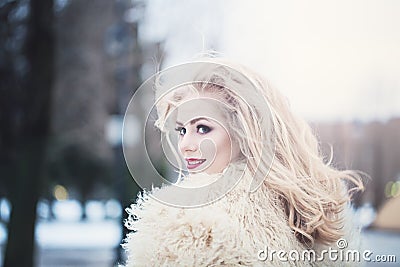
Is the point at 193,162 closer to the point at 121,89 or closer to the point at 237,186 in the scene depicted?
the point at 237,186

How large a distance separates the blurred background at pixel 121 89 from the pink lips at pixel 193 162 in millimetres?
275

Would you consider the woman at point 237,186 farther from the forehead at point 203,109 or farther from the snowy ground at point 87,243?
the snowy ground at point 87,243

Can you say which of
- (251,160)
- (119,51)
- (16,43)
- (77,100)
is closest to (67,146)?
(77,100)

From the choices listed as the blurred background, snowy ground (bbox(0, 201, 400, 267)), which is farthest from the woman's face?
snowy ground (bbox(0, 201, 400, 267))

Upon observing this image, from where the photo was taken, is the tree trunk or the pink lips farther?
the tree trunk

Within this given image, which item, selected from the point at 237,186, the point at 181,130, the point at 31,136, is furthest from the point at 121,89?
the point at 237,186

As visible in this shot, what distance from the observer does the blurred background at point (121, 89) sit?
176cm

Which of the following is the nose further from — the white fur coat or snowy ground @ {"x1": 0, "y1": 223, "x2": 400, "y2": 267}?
snowy ground @ {"x1": 0, "y1": 223, "x2": 400, "y2": 267}

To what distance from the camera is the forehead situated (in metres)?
1.49

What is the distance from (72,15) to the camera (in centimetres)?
274

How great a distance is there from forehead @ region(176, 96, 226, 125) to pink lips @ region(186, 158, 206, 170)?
0.30 ft

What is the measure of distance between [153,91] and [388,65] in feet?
2.27

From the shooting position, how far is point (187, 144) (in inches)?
59.8

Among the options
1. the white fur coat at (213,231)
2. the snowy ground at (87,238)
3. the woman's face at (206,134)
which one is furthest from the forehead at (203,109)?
the snowy ground at (87,238)
